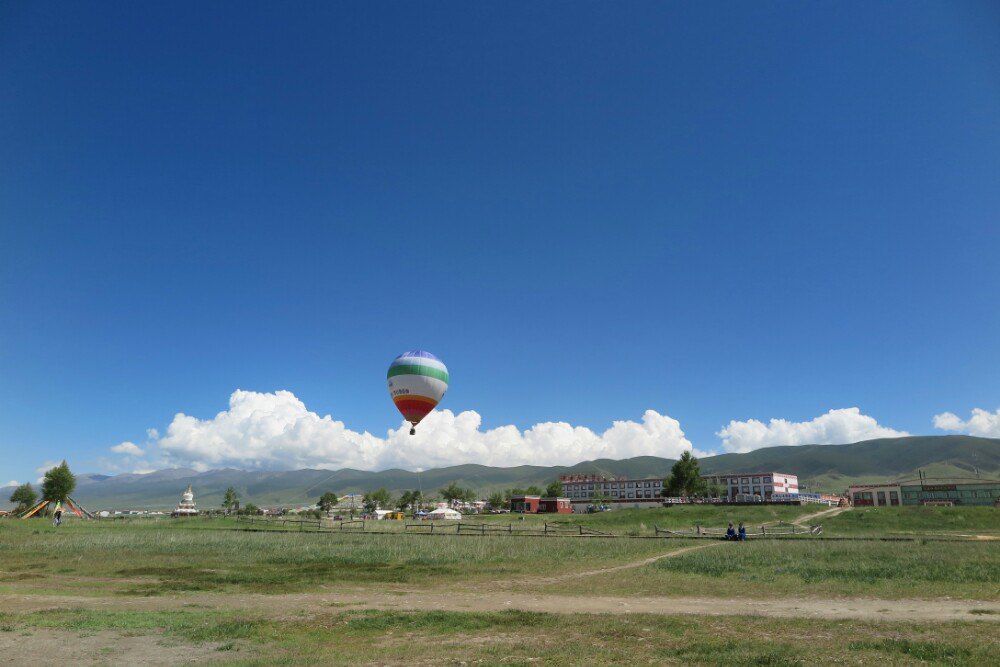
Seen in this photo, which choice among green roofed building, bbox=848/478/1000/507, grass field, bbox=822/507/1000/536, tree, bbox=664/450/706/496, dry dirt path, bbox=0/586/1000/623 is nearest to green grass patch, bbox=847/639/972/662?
dry dirt path, bbox=0/586/1000/623

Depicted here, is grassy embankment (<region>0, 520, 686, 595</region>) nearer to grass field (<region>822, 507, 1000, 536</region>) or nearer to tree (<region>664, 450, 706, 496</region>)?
grass field (<region>822, 507, 1000, 536</region>)

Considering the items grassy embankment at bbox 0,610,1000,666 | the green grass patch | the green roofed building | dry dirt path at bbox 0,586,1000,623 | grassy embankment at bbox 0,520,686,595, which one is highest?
the green grass patch

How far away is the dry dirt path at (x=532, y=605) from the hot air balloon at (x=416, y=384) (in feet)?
109

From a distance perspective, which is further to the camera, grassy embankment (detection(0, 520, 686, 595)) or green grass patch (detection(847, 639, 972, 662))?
grassy embankment (detection(0, 520, 686, 595))

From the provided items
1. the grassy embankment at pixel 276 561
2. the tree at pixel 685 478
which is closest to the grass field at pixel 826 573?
the grassy embankment at pixel 276 561

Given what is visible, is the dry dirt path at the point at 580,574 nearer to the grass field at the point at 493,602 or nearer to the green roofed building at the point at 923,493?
the grass field at the point at 493,602

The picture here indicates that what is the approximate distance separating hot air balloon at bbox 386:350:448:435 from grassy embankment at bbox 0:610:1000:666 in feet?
124

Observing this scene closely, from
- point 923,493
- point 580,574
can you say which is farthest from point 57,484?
point 923,493

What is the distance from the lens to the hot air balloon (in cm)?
5847

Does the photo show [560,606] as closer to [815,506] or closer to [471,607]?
[471,607]

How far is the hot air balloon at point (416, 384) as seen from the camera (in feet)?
192

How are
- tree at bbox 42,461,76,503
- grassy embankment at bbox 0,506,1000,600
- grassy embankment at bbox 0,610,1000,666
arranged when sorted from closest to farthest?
grassy embankment at bbox 0,610,1000,666 < grassy embankment at bbox 0,506,1000,600 < tree at bbox 42,461,76,503

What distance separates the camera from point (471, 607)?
22156mm

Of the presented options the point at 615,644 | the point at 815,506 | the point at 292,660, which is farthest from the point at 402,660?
the point at 815,506
